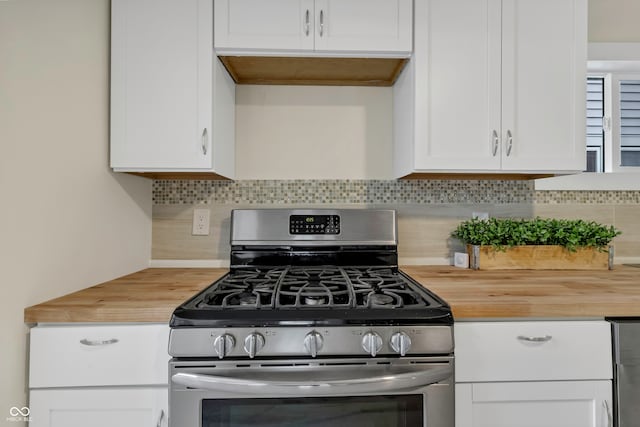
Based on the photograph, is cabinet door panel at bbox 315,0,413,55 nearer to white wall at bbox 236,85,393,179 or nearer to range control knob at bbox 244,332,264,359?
white wall at bbox 236,85,393,179

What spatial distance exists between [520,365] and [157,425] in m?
1.10

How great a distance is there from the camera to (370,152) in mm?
1950

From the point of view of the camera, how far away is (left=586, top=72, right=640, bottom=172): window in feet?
6.81

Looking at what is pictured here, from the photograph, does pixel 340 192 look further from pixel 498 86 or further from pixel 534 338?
pixel 534 338

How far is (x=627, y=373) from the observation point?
1.16 m

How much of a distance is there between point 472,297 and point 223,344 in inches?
30.8

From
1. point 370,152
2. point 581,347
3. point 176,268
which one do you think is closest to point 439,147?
point 370,152

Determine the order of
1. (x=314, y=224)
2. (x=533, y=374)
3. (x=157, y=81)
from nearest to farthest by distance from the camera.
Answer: (x=533, y=374) → (x=157, y=81) → (x=314, y=224)

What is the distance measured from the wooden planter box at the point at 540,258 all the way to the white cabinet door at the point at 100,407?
1.43 m

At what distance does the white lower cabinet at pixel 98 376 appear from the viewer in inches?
42.7

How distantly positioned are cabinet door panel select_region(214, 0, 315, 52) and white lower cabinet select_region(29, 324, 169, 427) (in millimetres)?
1141

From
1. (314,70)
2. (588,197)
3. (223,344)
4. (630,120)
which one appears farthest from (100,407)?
(630,120)

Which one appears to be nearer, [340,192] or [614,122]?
[340,192]

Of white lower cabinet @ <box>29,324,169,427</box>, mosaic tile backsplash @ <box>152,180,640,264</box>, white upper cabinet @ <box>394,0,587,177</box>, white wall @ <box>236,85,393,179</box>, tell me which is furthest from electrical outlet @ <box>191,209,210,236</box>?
white upper cabinet @ <box>394,0,587,177</box>
